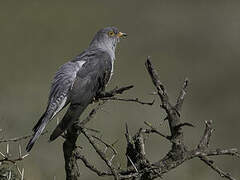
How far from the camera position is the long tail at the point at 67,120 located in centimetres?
480

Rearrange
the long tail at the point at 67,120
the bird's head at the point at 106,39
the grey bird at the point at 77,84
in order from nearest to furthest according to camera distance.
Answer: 1. the long tail at the point at 67,120
2. the grey bird at the point at 77,84
3. the bird's head at the point at 106,39

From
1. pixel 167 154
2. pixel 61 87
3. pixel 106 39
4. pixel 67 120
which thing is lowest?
pixel 167 154

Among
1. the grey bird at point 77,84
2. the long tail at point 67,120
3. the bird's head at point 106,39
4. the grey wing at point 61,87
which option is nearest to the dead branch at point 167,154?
the long tail at point 67,120

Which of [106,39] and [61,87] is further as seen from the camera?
[106,39]

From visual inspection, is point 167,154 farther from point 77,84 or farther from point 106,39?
point 106,39

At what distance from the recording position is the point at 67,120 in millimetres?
5004

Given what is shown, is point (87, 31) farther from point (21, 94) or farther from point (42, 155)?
point (42, 155)

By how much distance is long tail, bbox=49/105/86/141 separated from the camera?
4.80 metres

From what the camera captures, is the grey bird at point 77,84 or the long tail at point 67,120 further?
the grey bird at point 77,84

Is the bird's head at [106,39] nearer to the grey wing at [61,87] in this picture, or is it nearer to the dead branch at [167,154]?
the grey wing at [61,87]

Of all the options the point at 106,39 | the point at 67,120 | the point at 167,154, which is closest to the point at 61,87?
the point at 67,120

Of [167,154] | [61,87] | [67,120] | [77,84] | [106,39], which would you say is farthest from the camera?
[106,39]

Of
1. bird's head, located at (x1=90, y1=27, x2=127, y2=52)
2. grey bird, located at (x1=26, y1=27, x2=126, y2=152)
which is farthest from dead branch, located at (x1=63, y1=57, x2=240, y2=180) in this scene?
bird's head, located at (x1=90, y1=27, x2=127, y2=52)

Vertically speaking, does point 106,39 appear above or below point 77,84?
above
